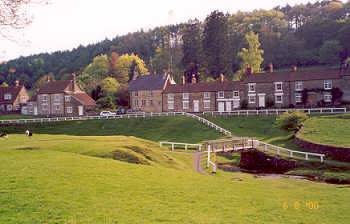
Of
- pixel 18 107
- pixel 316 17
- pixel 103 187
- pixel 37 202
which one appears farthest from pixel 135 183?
pixel 316 17

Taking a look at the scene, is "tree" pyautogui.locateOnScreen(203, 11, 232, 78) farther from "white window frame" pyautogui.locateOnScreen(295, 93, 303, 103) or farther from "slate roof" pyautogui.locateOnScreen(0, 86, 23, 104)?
"slate roof" pyautogui.locateOnScreen(0, 86, 23, 104)

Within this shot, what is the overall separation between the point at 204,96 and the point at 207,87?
1.63 metres

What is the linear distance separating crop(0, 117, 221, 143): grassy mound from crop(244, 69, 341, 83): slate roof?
15.5 m

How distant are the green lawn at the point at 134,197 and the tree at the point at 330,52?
92631 millimetres

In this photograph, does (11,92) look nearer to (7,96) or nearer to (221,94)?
(7,96)

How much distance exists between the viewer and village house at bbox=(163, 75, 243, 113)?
71.9 m

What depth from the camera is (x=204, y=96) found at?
2936 inches

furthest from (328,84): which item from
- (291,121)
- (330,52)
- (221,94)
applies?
(330,52)

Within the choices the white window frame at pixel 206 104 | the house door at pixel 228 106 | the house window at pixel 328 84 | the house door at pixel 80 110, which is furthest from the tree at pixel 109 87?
the house window at pixel 328 84

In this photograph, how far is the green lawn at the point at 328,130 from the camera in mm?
36925

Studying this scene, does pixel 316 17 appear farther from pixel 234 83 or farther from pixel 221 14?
pixel 234 83

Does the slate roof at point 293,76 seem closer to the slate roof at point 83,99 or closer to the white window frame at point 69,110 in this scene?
the slate roof at point 83,99

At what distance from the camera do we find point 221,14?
9238 cm

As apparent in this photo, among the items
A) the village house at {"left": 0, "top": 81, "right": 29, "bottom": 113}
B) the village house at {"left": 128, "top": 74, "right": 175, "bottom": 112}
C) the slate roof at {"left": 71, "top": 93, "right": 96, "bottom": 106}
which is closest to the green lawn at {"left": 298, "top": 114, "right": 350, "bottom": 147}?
the village house at {"left": 128, "top": 74, "right": 175, "bottom": 112}
